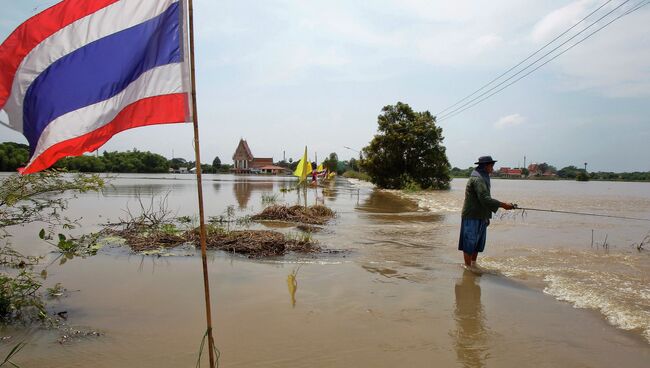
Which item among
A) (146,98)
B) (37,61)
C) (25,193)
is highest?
(37,61)

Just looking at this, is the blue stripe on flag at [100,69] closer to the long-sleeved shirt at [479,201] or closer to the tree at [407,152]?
the long-sleeved shirt at [479,201]

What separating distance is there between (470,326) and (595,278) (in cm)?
354

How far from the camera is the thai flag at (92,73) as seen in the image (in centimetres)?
319

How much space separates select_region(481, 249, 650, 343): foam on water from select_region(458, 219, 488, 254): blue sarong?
0.56 metres

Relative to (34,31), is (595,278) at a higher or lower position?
lower

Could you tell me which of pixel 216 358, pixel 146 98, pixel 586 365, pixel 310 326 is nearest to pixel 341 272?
pixel 310 326

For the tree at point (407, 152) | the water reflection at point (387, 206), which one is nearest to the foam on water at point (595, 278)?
the water reflection at point (387, 206)

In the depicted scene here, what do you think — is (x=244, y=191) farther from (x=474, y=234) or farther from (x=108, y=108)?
(x=108, y=108)

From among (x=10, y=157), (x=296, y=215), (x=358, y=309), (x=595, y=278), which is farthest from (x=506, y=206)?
(x=10, y=157)

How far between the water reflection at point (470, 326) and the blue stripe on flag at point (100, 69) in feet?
11.8

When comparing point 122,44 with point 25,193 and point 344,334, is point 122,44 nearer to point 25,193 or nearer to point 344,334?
point 25,193

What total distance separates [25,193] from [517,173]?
385ft

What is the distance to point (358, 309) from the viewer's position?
489 cm

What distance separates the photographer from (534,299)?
5.42 m
